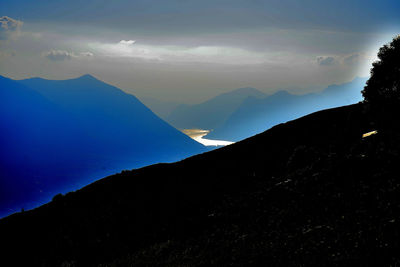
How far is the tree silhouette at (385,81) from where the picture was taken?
3269cm

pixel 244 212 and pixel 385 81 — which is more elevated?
pixel 385 81

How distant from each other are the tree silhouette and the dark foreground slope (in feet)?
16.1

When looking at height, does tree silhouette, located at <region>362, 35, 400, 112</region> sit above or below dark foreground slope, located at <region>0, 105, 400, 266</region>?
above

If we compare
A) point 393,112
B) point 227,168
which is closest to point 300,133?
point 227,168

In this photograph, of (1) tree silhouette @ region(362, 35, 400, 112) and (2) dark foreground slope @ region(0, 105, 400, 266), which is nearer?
(2) dark foreground slope @ region(0, 105, 400, 266)

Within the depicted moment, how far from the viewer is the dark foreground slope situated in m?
14.0

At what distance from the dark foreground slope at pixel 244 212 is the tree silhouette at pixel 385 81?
4.90 metres

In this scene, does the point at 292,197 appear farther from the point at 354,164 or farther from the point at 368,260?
the point at 368,260

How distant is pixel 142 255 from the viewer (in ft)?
71.4

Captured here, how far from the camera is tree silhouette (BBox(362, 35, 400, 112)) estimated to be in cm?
3269

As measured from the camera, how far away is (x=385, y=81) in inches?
1326

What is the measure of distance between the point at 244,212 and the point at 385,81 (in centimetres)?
2227

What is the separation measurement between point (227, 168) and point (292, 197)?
1076 inches

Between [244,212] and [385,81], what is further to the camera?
[385,81]
